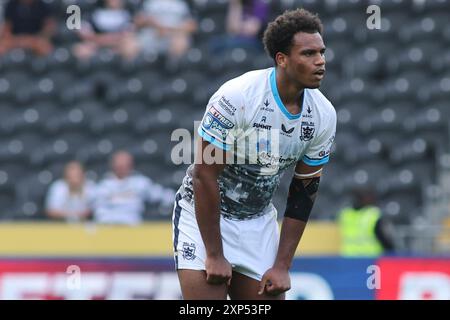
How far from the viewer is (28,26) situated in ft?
48.8

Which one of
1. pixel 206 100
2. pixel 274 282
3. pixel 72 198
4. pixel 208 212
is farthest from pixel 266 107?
pixel 206 100

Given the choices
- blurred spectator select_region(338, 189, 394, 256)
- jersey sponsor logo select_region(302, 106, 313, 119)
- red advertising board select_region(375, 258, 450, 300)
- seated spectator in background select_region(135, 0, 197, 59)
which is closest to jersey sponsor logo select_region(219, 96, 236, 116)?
jersey sponsor logo select_region(302, 106, 313, 119)

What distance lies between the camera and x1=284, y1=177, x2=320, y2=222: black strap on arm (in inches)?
234

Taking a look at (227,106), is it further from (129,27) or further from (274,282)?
(129,27)

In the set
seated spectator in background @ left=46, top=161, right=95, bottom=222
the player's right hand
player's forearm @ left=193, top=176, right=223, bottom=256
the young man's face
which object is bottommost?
seated spectator in background @ left=46, top=161, right=95, bottom=222

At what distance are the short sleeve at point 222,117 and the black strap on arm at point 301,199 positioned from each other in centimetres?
62

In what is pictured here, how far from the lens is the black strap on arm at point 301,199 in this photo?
595cm

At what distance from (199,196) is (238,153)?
0.34 m

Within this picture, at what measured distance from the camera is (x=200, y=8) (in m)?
15.2

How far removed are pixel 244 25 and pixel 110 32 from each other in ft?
6.11

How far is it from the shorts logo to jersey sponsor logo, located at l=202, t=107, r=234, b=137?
672mm

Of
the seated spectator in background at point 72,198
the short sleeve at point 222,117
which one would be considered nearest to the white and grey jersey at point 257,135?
the short sleeve at point 222,117

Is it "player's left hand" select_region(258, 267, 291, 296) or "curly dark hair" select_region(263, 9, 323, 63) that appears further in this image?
"player's left hand" select_region(258, 267, 291, 296)

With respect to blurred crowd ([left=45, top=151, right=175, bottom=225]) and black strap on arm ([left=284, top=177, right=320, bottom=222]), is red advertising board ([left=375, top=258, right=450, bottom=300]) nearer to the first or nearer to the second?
blurred crowd ([left=45, top=151, right=175, bottom=225])
